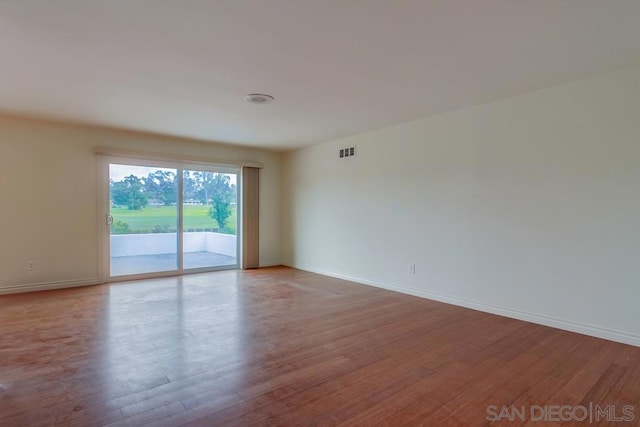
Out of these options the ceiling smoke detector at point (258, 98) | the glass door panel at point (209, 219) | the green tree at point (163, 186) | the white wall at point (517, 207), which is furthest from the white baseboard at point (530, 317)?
the green tree at point (163, 186)

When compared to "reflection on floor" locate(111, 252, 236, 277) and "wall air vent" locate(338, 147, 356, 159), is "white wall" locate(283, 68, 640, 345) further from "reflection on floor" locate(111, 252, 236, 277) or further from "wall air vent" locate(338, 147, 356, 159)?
"reflection on floor" locate(111, 252, 236, 277)

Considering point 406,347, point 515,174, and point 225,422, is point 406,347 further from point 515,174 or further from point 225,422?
point 515,174

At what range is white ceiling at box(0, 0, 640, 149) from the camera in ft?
7.19

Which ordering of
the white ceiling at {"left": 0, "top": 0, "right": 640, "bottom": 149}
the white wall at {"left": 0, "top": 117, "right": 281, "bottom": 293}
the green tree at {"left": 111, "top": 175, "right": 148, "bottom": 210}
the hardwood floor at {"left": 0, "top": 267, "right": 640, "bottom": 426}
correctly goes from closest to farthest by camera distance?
the hardwood floor at {"left": 0, "top": 267, "right": 640, "bottom": 426}, the white ceiling at {"left": 0, "top": 0, "right": 640, "bottom": 149}, the white wall at {"left": 0, "top": 117, "right": 281, "bottom": 293}, the green tree at {"left": 111, "top": 175, "right": 148, "bottom": 210}

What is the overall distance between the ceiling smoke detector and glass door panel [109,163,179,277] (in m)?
2.85

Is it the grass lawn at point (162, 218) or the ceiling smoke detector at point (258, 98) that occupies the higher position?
the ceiling smoke detector at point (258, 98)

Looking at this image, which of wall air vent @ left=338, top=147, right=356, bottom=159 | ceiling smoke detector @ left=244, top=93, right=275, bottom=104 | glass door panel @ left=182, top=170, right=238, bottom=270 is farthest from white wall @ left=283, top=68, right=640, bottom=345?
glass door panel @ left=182, top=170, right=238, bottom=270

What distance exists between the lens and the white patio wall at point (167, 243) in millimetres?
5559

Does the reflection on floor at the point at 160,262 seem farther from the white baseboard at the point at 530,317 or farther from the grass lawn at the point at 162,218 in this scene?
the white baseboard at the point at 530,317

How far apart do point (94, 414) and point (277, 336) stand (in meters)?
1.51

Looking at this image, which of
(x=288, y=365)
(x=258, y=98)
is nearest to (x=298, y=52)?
(x=258, y=98)

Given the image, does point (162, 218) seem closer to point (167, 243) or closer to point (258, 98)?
point (167, 243)

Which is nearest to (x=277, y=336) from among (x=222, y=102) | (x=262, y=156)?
(x=222, y=102)

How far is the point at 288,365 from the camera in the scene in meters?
2.60
